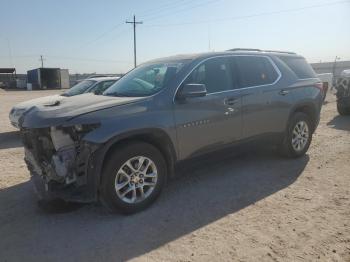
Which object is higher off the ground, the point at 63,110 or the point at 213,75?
the point at 213,75

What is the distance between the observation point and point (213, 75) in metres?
5.06

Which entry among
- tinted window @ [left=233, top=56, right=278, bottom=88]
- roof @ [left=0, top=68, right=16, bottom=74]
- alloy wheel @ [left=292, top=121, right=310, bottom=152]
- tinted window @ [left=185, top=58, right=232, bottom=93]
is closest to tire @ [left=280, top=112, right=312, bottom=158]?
alloy wheel @ [left=292, top=121, right=310, bottom=152]

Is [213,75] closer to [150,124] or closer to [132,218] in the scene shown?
[150,124]

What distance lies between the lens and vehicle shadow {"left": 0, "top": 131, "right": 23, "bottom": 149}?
846 cm

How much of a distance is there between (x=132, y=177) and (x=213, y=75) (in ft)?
6.22

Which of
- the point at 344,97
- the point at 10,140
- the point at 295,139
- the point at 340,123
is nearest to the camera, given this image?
the point at 295,139

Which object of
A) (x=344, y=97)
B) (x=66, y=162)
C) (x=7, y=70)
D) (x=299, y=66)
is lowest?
(x=66, y=162)

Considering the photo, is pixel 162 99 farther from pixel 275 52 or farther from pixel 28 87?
pixel 28 87

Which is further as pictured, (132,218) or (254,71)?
(254,71)

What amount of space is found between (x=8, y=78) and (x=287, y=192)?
253ft

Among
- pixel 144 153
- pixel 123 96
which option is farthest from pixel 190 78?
pixel 144 153

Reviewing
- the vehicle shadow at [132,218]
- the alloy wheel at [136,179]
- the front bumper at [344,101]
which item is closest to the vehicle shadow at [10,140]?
the vehicle shadow at [132,218]

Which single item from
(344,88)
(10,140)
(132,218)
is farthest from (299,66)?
(10,140)

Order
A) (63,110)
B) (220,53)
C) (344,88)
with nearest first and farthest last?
(63,110) < (220,53) < (344,88)
